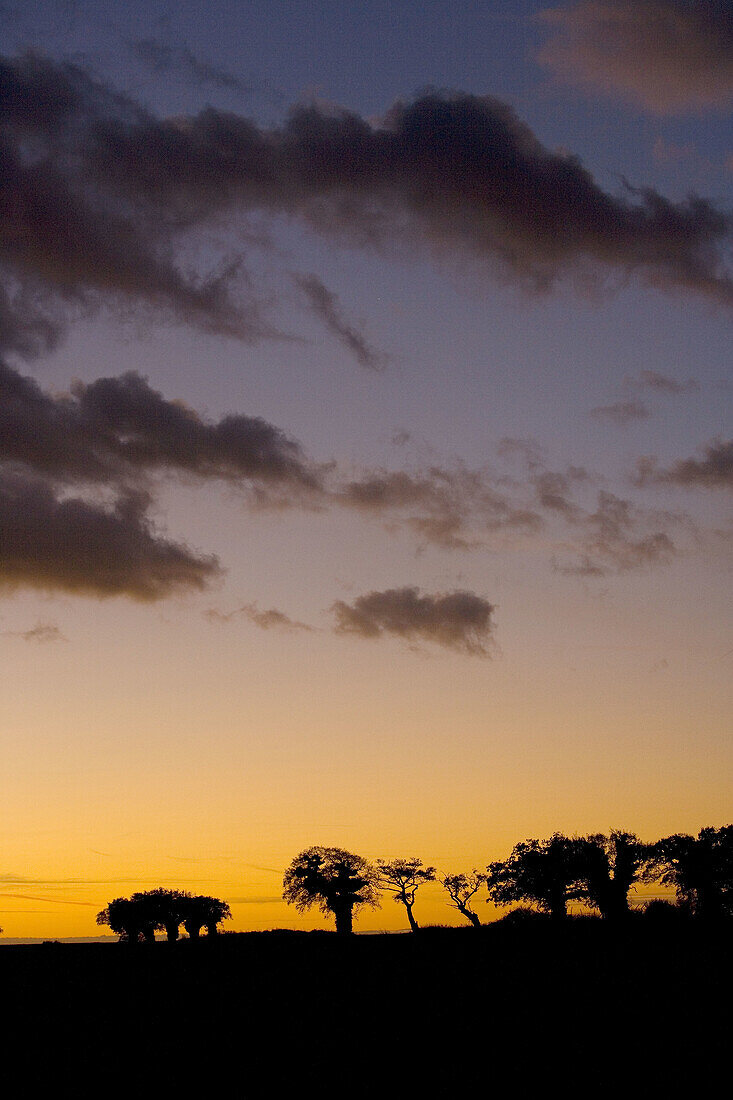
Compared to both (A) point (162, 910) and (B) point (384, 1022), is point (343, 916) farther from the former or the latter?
(B) point (384, 1022)

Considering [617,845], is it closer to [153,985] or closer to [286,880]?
[286,880]

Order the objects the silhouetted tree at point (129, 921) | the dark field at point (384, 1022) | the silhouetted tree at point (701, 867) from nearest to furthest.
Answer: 1. the dark field at point (384, 1022)
2. the silhouetted tree at point (701, 867)
3. the silhouetted tree at point (129, 921)

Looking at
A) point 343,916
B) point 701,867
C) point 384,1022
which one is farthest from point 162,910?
point 384,1022

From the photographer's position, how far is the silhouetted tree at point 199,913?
146 metres

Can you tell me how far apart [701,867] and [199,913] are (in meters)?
77.4

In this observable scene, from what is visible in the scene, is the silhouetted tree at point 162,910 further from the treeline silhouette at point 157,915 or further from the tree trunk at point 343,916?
the tree trunk at point 343,916

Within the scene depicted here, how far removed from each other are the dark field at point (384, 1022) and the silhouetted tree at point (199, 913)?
90.8 meters

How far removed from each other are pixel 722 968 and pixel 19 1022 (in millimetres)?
32894

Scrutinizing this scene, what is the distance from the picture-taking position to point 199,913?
5797 inches

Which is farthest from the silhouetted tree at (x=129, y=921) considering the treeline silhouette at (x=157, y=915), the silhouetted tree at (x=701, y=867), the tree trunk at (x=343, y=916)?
the silhouetted tree at (x=701, y=867)

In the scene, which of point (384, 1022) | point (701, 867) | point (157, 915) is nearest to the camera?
point (384, 1022)

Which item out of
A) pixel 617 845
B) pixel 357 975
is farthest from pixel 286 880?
pixel 357 975

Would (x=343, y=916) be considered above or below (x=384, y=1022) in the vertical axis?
below

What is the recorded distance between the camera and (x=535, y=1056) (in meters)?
29.7
